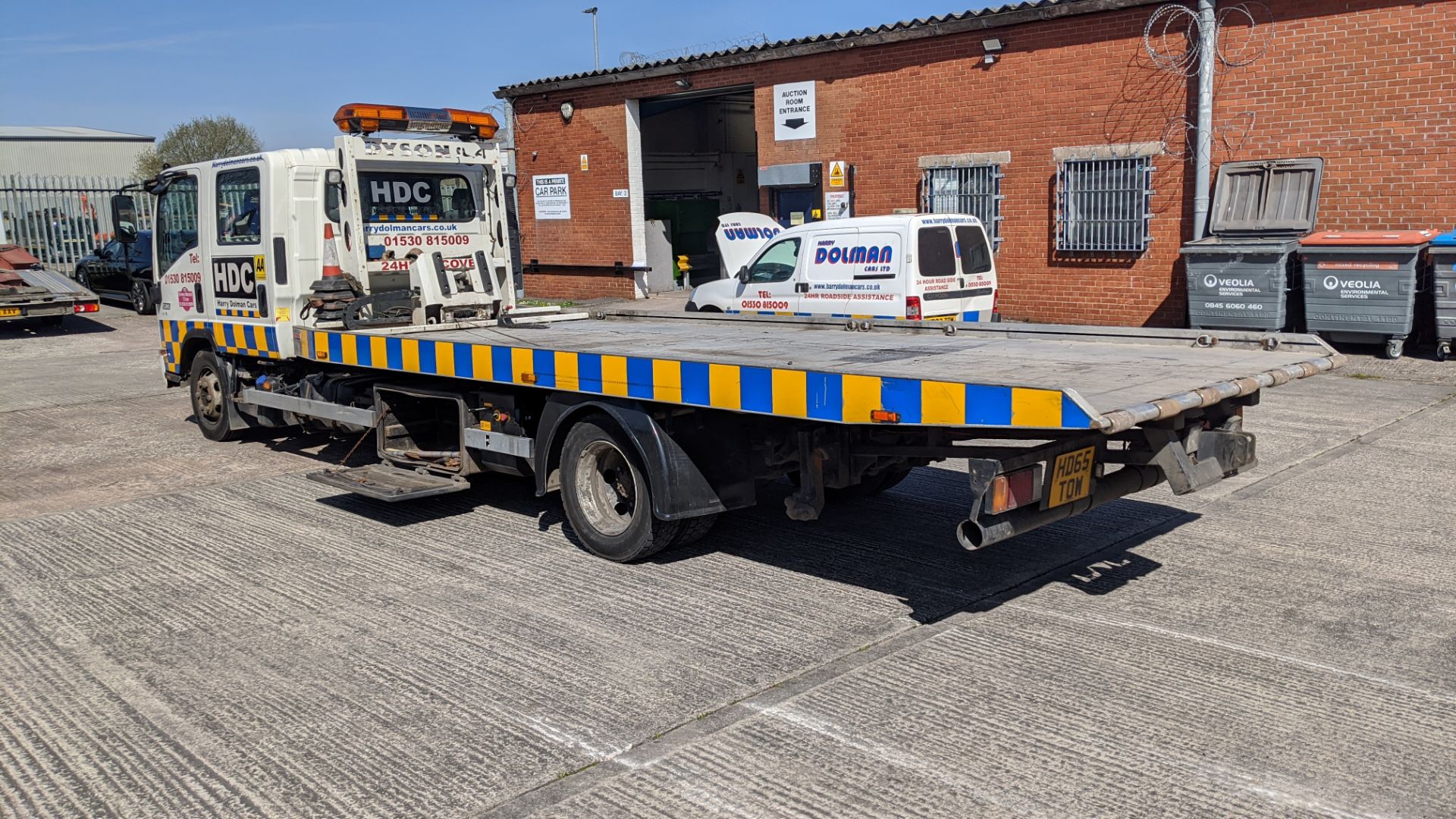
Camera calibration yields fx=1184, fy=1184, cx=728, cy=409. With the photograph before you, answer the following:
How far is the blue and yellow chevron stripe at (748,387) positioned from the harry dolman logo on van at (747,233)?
10.1 metres

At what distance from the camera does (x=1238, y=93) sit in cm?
1464

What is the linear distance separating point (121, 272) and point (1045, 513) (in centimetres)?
2429

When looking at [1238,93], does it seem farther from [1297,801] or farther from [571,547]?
[1297,801]

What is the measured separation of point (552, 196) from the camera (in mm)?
24016

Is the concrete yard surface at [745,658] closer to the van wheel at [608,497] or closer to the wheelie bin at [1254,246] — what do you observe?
the van wheel at [608,497]

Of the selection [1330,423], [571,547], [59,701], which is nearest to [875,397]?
[571,547]

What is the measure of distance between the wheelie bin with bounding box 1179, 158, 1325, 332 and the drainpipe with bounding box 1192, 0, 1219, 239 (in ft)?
0.49

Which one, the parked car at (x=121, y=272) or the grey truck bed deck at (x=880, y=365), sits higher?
the parked car at (x=121, y=272)

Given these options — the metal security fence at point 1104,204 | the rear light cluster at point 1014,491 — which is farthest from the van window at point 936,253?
the rear light cluster at point 1014,491

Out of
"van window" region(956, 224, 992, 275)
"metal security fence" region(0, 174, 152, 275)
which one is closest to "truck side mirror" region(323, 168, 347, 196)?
"van window" region(956, 224, 992, 275)

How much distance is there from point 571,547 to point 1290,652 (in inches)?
151

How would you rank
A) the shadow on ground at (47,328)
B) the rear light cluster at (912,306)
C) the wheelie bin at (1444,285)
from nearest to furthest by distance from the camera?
1. the rear light cluster at (912,306)
2. the wheelie bin at (1444,285)
3. the shadow on ground at (47,328)

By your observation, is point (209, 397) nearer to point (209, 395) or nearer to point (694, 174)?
point (209, 395)

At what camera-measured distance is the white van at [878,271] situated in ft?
38.5
